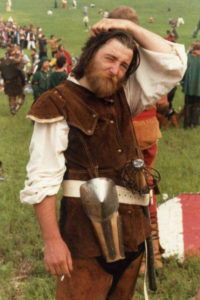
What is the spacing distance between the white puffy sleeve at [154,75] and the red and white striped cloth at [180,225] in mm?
1984

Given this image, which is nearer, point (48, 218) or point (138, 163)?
point (48, 218)

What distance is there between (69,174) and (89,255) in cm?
38

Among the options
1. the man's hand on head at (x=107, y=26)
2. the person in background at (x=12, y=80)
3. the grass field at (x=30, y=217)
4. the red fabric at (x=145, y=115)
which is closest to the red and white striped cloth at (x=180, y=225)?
the grass field at (x=30, y=217)

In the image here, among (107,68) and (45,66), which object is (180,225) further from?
(45,66)

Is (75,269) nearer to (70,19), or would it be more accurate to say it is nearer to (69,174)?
(69,174)

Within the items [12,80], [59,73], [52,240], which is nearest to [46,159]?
[52,240]

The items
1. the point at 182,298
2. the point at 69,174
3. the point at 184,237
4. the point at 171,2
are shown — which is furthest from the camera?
the point at 171,2

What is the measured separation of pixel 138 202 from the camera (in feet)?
7.04

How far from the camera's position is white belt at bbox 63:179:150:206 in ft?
6.51

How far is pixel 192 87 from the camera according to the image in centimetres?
879

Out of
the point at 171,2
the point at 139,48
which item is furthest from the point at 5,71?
the point at 171,2

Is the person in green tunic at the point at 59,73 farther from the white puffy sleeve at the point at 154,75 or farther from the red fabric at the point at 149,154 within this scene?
the white puffy sleeve at the point at 154,75

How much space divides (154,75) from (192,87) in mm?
6815

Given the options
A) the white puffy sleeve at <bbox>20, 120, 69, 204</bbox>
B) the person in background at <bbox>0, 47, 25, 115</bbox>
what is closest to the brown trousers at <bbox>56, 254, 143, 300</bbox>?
the white puffy sleeve at <bbox>20, 120, 69, 204</bbox>
